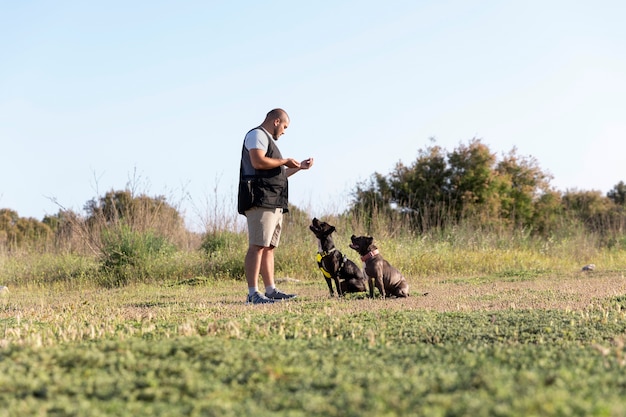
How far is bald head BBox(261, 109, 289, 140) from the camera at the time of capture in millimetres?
8516

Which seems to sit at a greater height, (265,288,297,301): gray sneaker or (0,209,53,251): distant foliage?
(0,209,53,251): distant foliage

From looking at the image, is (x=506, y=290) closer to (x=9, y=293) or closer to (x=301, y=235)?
(x=301, y=235)

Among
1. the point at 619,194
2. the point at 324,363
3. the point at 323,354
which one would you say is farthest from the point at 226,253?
the point at 619,194

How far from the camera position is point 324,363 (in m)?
3.95

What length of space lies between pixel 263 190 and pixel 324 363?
15.1 feet

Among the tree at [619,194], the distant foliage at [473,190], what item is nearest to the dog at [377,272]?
the distant foliage at [473,190]

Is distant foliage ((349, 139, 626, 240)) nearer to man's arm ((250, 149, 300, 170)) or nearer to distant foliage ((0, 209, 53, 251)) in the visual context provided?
distant foliage ((0, 209, 53, 251))

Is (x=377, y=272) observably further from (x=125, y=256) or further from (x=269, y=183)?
(x=125, y=256)

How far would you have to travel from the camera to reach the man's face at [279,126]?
28.0ft

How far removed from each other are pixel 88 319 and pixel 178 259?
6856 mm

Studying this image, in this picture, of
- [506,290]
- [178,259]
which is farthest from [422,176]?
[506,290]

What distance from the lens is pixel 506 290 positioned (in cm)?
981

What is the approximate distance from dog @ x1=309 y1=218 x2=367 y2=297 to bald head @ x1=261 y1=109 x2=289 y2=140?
4.23 ft

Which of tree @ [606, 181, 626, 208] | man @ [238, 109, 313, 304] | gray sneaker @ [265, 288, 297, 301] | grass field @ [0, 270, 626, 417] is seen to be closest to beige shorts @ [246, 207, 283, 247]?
man @ [238, 109, 313, 304]
